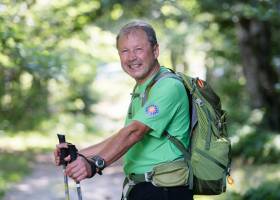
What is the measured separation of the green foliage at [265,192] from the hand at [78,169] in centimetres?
549

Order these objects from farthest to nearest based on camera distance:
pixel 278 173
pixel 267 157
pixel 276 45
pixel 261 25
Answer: pixel 276 45, pixel 261 25, pixel 267 157, pixel 278 173

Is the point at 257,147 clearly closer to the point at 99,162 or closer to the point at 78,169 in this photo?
the point at 99,162

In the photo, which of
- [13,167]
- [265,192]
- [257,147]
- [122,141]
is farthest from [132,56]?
[257,147]

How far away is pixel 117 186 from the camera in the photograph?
12.3 meters

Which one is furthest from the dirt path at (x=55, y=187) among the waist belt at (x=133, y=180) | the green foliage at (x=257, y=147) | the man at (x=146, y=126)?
the man at (x=146, y=126)

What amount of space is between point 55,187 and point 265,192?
4840 mm

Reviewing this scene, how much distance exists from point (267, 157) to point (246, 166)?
1.88 ft

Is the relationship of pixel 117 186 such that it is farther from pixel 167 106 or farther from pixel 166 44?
pixel 166 44

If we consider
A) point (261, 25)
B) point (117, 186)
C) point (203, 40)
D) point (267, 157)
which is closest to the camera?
point (117, 186)

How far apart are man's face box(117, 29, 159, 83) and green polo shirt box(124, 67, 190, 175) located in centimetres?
7

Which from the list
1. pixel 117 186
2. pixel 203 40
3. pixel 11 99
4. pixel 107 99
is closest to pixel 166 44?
pixel 203 40

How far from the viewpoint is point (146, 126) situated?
11.1 feet

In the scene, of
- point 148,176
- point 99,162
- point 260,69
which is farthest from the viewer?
point 260,69

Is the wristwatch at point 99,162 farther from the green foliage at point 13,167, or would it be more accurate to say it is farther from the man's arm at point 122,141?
the green foliage at point 13,167
